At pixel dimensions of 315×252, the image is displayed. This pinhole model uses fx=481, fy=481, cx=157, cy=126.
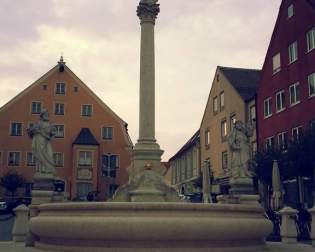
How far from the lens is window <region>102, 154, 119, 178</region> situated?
183ft

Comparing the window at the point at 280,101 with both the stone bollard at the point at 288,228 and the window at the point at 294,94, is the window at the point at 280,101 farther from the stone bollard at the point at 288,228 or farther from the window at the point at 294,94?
the stone bollard at the point at 288,228

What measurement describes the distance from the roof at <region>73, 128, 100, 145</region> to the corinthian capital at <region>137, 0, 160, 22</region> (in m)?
35.2

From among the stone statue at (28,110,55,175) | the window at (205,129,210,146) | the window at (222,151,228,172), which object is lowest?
the stone statue at (28,110,55,175)

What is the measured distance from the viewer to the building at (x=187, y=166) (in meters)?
59.5

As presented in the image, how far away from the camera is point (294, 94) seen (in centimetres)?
3681

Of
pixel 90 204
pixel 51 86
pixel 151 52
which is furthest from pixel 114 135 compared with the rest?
pixel 90 204

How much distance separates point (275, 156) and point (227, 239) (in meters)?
19.1

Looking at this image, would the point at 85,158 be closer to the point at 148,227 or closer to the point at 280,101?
the point at 280,101

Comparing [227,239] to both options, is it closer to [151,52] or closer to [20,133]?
[151,52]

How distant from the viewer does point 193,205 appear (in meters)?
13.2

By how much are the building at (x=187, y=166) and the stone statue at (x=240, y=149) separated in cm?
3215

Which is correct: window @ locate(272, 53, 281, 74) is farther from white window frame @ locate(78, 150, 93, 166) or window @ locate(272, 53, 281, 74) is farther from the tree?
the tree

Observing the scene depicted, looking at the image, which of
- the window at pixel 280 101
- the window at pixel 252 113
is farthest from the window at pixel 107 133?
the window at pixel 280 101

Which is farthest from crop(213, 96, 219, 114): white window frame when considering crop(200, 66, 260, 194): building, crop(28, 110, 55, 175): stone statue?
crop(28, 110, 55, 175): stone statue
